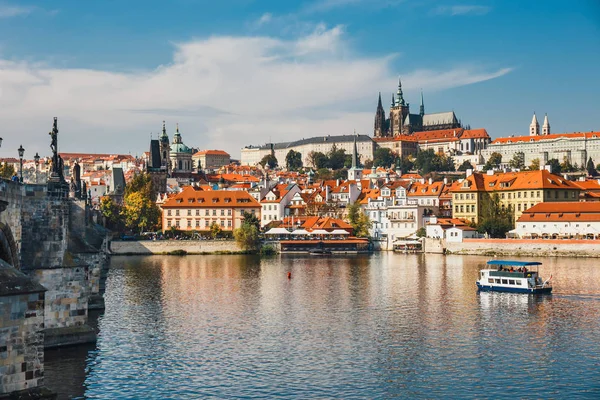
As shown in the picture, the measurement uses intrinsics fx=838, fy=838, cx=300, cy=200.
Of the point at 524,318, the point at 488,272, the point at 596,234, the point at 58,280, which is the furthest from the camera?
the point at 596,234

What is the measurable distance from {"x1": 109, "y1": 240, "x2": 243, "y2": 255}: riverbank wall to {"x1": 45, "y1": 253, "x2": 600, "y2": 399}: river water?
1326 inches

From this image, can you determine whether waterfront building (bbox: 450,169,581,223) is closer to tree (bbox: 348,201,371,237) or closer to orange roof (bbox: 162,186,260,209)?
tree (bbox: 348,201,371,237)

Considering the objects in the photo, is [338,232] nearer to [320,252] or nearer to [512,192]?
[320,252]

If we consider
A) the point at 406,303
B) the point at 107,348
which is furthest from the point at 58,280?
the point at 406,303

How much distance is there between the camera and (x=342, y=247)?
92688 millimetres

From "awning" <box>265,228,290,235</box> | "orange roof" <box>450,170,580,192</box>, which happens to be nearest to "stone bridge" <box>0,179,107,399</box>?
"awning" <box>265,228,290,235</box>

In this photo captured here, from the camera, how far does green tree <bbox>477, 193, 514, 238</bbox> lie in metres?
93.1

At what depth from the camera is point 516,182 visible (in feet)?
339

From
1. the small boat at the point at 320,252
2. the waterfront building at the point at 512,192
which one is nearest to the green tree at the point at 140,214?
the small boat at the point at 320,252

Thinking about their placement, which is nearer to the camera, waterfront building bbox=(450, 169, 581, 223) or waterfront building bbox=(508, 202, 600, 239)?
waterfront building bbox=(508, 202, 600, 239)

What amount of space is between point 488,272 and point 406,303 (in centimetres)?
931

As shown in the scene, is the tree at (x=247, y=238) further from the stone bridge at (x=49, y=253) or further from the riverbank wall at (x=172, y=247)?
the stone bridge at (x=49, y=253)

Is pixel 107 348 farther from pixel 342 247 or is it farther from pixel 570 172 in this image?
pixel 570 172

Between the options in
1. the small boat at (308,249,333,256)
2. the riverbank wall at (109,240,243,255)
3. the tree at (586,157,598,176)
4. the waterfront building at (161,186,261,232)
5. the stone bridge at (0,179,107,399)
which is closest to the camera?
the stone bridge at (0,179,107,399)
